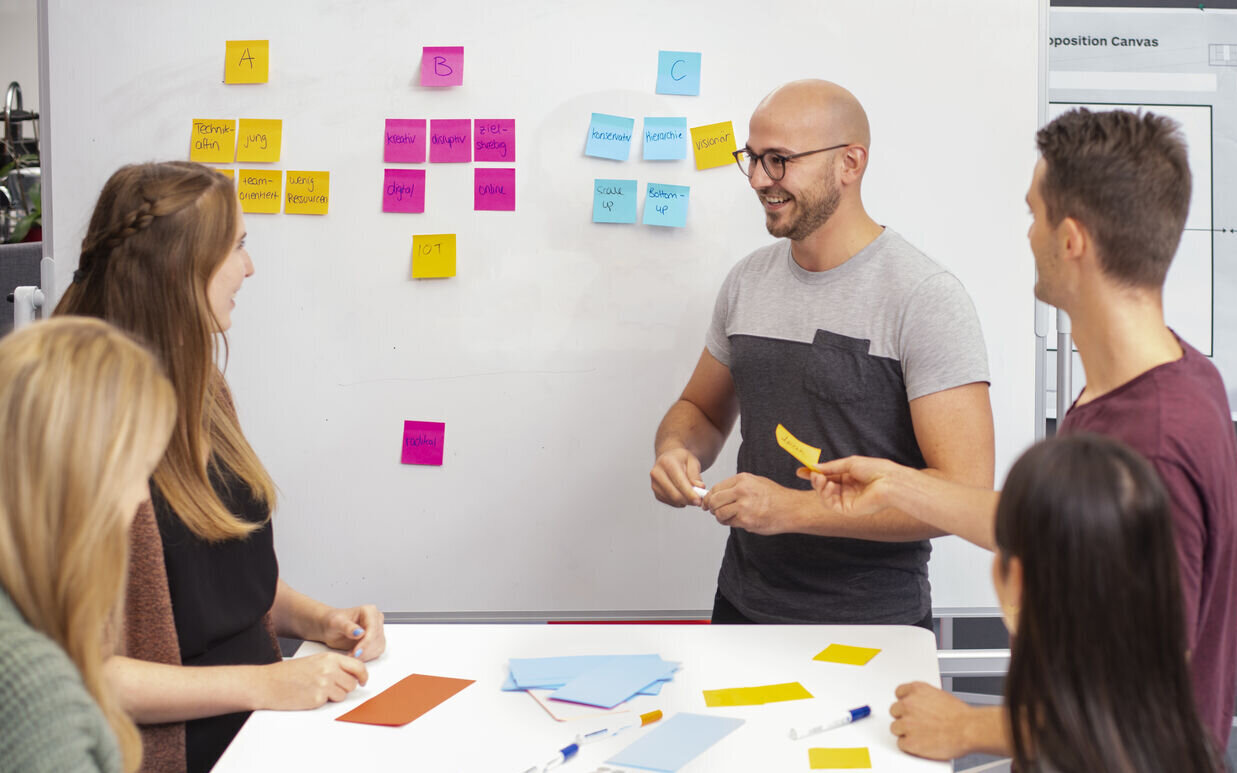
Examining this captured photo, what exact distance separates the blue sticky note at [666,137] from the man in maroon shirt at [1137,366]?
1167 millimetres

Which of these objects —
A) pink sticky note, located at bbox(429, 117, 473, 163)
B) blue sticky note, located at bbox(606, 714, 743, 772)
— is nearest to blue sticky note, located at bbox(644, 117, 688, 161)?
pink sticky note, located at bbox(429, 117, 473, 163)

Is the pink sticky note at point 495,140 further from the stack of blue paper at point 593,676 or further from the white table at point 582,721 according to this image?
the stack of blue paper at point 593,676

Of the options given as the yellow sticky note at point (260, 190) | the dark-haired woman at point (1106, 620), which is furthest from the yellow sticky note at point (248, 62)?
the dark-haired woman at point (1106, 620)

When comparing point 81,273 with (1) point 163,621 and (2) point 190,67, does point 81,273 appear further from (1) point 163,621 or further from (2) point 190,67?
(2) point 190,67

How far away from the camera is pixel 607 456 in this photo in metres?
2.48

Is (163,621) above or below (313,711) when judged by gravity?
above

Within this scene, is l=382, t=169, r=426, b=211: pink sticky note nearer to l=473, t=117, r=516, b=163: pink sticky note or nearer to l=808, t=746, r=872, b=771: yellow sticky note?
l=473, t=117, r=516, b=163: pink sticky note

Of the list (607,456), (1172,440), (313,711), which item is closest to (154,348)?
(313,711)

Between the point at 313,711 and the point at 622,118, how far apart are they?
1.55m

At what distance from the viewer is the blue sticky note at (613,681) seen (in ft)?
4.52

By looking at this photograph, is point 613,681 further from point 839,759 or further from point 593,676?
point 839,759

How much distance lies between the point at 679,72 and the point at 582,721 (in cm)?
160

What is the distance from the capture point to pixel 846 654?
154 centimetres

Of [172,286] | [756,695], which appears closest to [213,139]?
[172,286]
